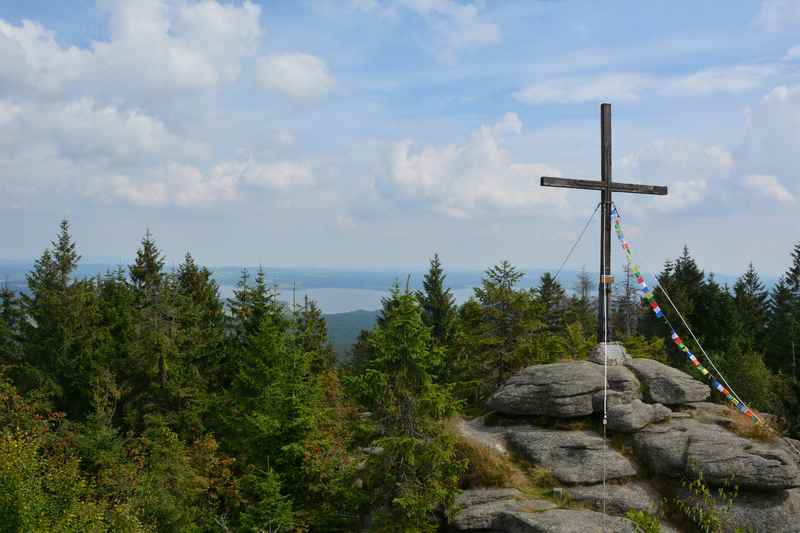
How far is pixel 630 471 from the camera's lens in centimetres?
1477

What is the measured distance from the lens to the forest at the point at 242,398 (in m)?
14.9

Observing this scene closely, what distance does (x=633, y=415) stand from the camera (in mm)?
15594

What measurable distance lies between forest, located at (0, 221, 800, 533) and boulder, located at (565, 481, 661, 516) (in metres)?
2.84

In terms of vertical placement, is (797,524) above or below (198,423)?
above

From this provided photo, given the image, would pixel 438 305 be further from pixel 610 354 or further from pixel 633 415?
pixel 633 415

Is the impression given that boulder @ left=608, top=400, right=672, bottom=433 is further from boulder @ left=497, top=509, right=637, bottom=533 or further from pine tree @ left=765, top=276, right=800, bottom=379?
pine tree @ left=765, top=276, right=800, bottom=379

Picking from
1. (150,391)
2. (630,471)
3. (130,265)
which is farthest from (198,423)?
(630,471)

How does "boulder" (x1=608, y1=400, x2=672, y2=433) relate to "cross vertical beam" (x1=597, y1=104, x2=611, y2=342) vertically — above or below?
below

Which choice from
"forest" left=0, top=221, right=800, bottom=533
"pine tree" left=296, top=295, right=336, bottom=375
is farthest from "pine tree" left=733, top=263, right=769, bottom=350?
"pine tree" left=296, top=295, right=336, bottom=375

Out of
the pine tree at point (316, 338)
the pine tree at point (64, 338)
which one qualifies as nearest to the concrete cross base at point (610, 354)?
the pine tree at point (316, 338)

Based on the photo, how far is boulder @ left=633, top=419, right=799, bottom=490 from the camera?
13.4 m

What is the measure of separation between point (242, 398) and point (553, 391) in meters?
15.3

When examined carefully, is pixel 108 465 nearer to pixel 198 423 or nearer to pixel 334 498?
pixel 198 423

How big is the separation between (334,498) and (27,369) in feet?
77.1
